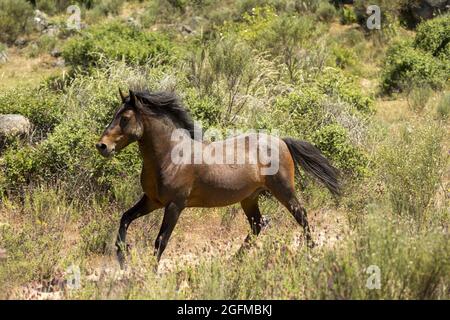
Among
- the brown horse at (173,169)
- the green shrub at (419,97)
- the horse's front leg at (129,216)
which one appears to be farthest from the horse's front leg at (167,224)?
the green shrub at (419,97)

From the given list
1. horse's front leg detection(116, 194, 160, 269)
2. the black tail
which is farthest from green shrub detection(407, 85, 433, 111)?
horse's front leg detection(116, 194, 160, 269)

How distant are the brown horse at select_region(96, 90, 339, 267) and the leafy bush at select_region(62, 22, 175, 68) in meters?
10.1

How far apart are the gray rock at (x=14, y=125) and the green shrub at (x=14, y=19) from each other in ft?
58.6

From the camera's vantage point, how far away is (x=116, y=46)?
58.3 ft

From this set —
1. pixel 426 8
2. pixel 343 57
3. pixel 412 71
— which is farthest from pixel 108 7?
pixel 412 71

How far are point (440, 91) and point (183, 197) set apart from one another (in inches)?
524

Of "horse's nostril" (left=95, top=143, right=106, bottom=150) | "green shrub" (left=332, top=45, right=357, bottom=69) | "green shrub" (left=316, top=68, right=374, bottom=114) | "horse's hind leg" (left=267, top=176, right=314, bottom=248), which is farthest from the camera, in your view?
"green shrub" (left=332, top=45, right=357, bottom=69)

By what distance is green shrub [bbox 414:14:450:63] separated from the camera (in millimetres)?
20297

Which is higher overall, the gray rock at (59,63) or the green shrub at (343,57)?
the green shrub at (343,57)

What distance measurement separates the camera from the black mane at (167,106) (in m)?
6.30

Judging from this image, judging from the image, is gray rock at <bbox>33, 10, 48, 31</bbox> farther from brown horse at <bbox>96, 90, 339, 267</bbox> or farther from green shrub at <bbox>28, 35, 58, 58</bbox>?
brown horse at <bbox>96, 90, 339, 267</bbox>

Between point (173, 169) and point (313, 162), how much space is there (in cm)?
186

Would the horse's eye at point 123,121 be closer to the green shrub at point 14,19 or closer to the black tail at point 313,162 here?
the black tail at point 313,162
